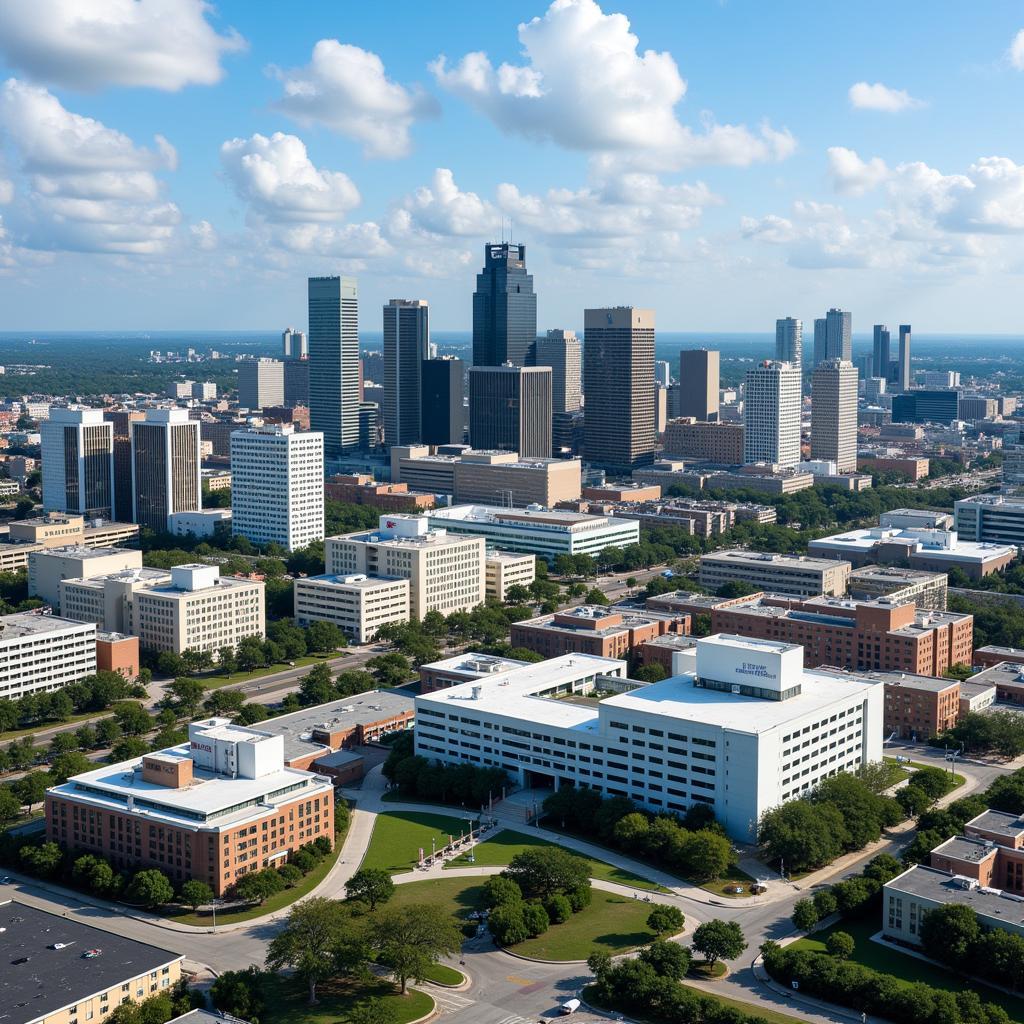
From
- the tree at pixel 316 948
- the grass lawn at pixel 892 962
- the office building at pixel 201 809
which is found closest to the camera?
the tree at pixel 316 948

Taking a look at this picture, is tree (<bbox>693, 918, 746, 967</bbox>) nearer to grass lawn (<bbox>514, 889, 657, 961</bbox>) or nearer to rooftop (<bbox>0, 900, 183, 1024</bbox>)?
grass lawn (<bbox>514, 889, 657, 961</bbox>)

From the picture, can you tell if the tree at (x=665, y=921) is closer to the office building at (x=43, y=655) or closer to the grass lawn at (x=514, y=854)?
the grass lawn at (x=514, y=854)

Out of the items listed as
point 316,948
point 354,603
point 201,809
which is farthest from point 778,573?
point 316,948

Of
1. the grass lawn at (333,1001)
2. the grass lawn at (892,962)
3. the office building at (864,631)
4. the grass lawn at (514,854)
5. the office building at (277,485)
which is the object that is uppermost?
the office building at (277,485)

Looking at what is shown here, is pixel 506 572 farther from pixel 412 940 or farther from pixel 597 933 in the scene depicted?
pixel 412 940

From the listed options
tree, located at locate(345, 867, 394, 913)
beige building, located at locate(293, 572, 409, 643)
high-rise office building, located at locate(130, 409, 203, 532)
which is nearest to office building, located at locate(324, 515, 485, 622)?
beige building, located at locate(293, 572, 409, 643)

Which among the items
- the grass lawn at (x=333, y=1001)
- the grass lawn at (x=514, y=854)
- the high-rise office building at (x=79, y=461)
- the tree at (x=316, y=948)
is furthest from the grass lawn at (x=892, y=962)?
the high-rise office building at (x=79, y=461)
